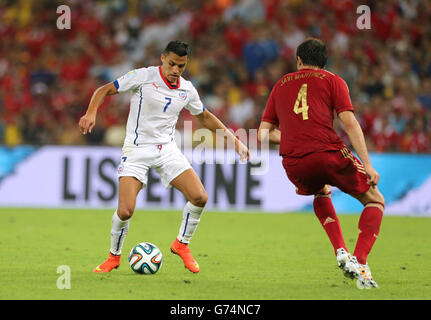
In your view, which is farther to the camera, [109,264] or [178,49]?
[109,264]

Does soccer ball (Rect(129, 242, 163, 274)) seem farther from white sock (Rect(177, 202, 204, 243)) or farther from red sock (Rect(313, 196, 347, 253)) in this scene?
red sock (Rect(313, 196, 347, 253))

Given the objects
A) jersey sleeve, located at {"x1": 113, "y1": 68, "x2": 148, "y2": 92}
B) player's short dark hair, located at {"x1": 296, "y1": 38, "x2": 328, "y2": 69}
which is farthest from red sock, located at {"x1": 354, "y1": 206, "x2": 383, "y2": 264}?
jersey sleeve, located at {"x1": 113, "y1": 68, "x2": 148, "y2": 92}

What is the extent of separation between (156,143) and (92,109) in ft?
2.67

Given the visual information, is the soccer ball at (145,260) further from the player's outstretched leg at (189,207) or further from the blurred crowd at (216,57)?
the blurred crowd at (216,57)

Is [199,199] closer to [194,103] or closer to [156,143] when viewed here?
[156,143]

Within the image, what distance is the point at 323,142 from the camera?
6113mm

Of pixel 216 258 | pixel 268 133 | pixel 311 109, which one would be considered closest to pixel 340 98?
pixel 311 109

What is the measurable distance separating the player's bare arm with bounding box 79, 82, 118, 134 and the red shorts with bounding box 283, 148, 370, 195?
1.72 meters

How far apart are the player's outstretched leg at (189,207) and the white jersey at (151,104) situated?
0.42 meters

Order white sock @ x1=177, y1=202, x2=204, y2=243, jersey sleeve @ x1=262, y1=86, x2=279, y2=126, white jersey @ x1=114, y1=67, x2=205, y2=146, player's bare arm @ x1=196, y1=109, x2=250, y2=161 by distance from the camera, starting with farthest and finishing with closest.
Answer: player's bare arm @ x1=196, y1=109, x2=250, y2=161
white sock @ x1=177, y1=202, x2=204, y2=243
white jersey @ x1=114, y1=67, x2=205, y2=146
jersey sleeve @ x1=262, y1=86, x2=279, y2=126

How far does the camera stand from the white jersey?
6992 mm

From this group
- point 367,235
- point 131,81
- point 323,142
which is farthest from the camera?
point 131,81

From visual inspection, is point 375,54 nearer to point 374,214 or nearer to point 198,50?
point 198,50

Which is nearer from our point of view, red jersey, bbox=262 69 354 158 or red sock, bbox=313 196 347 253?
red jersey, bbox=262 69 354 158
